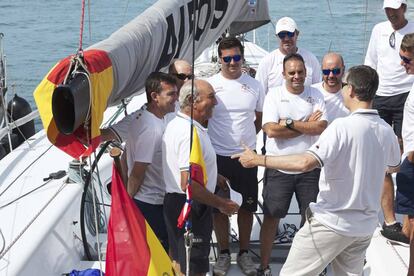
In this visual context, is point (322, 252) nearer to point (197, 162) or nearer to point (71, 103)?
point (197, 162)

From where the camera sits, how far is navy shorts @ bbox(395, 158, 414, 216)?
3777mm

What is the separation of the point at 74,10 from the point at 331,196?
64.3ft

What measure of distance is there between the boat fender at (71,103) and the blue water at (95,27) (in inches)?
435

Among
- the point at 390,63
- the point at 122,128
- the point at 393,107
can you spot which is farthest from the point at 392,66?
the point at 122,128

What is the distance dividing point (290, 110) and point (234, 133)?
0.35 metres

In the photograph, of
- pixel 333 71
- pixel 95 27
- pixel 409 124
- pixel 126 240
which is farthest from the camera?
pixel 95 27

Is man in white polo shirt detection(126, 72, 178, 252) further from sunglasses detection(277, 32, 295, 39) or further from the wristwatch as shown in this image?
sunglasses detection(277, 32, 295, 39)

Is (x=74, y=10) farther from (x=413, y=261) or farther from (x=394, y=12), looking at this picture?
(x=413, y=261)

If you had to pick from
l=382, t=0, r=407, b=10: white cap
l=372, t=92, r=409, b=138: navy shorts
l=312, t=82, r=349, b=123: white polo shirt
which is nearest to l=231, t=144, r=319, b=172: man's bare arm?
l=312, t=82, r=349, b=123: white polo shirt

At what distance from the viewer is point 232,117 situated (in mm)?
4039

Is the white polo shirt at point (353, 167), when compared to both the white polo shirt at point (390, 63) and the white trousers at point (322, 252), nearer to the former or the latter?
the white trousers at point (322, 252)

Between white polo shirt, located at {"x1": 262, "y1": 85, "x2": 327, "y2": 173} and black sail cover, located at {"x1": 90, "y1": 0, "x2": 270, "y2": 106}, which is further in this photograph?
white polo shirt, located at {"x1": 262, "y1": 85, "x2": 327, "y2": 173}

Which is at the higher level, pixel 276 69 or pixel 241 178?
pixel 276 69

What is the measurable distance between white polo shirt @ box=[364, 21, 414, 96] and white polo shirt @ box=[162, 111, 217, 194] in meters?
1.88
